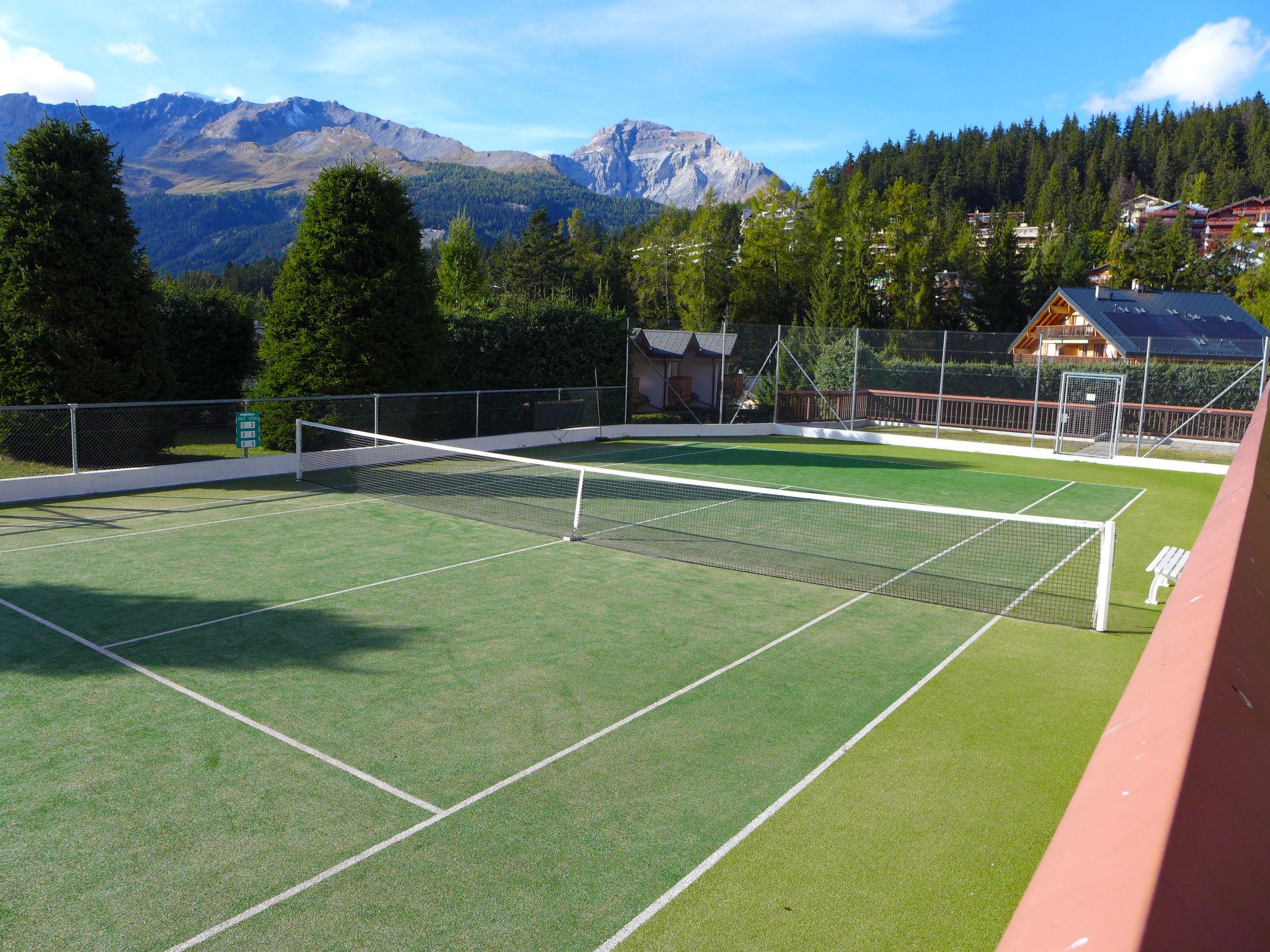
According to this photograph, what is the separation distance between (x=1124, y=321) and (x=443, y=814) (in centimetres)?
5262

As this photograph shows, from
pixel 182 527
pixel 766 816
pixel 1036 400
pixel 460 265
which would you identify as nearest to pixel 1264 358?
pixel 1036 400

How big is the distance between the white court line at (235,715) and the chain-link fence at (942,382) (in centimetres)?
2156

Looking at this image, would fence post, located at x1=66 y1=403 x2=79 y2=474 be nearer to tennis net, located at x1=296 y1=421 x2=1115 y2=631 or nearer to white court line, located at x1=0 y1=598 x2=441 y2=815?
tennis net, located at x1=296 y1=421 x2=1115 y2=631

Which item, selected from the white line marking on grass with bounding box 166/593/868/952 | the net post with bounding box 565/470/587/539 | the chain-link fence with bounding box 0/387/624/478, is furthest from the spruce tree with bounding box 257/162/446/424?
the white line marking on grass with bounding box 166/593/868/952

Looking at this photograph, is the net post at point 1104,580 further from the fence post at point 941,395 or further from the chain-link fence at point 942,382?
the fence post at point 941,395

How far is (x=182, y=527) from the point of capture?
13.4m

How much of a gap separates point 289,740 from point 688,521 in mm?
9019

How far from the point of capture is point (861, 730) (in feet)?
23.1

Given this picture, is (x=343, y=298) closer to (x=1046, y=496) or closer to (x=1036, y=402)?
(x=1046, y=496)

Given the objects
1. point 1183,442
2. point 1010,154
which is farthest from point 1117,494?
point 1010,154

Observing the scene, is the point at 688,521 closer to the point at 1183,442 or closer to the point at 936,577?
the point at 936,577

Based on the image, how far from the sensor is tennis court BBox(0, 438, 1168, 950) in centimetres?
479

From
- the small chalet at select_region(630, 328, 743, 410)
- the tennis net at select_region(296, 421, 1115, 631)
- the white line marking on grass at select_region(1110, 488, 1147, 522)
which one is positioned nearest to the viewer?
the tennis net at select_region(296, 421, 1115, 631)

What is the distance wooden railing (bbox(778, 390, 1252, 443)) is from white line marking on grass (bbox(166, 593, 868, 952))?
22.0m
